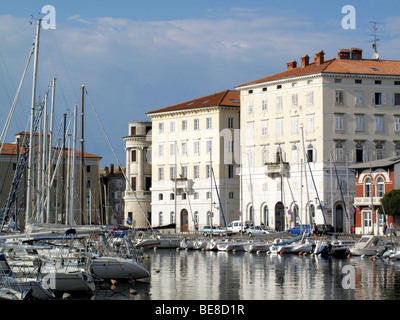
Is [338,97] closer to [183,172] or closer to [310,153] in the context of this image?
[310,153]

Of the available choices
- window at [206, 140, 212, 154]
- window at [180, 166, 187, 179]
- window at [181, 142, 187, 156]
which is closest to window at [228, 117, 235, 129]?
window at [206, 140, 212, 154]

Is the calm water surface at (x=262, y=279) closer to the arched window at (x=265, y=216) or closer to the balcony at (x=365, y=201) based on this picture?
the balcony at (x=365, y=201)

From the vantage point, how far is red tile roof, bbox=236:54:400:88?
85.4m

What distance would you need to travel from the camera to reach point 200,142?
320 ft

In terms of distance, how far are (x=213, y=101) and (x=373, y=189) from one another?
90.0ft

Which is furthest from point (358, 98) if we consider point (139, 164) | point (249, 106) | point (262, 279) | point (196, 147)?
point (262, 279)

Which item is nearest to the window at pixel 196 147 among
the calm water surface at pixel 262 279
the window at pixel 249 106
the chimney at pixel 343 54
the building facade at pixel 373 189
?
the window at pixel 249 106

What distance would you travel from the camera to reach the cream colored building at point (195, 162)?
313 ft

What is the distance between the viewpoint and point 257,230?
268ft

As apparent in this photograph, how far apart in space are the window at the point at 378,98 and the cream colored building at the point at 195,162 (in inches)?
697
